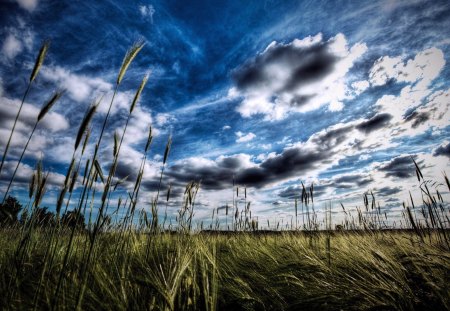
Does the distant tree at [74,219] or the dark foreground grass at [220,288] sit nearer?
the distant tree at [74,219]

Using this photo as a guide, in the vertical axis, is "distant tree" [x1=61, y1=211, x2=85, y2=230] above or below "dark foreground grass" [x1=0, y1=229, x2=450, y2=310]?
above

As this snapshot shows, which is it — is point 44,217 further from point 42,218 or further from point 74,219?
point 74,219

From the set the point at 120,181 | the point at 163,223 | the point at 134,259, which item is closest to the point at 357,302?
the point at 120,181

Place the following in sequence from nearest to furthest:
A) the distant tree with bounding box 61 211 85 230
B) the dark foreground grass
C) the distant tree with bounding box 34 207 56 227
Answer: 1. the distant tree with bounding box 61 211 85 230
2. the dark foreground grass
3. the distant tree with bounding box 34 207 56 227

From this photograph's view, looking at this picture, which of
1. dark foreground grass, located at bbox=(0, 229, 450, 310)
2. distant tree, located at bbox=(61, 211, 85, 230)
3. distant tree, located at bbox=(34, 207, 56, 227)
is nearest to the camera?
distant tree, located at bbox=(61, 211, 85, 230)

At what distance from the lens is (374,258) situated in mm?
2766

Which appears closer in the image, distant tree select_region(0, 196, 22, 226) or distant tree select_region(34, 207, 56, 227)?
distant tree select_region(0, 196, 22, 226)

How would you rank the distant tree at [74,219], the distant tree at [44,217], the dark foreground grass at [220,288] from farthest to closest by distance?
the distant tree at [44,217] → the dark foreground grass at [220,288] → the distant tree at [74,219]

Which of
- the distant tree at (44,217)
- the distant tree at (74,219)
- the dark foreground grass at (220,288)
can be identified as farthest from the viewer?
the distant tree at (44,217)

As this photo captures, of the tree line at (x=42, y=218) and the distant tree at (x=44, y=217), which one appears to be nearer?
the tree line at (x=42, y=218)

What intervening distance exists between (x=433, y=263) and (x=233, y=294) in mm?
2068

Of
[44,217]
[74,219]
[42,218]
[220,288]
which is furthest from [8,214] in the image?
[42,218]

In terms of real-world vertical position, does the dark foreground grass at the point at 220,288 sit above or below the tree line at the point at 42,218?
below

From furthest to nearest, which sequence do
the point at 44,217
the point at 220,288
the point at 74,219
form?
the point at 44,217 → the point at 220,288 → the point at 74,219
